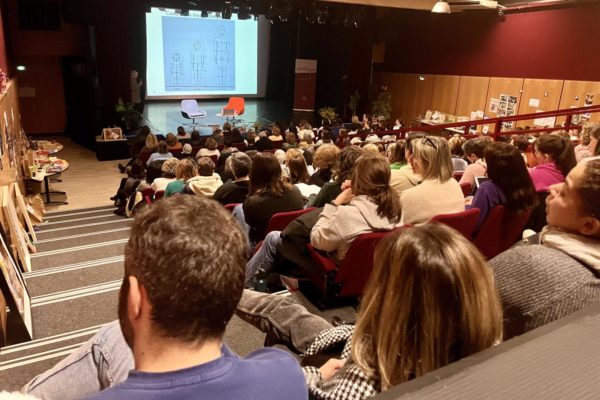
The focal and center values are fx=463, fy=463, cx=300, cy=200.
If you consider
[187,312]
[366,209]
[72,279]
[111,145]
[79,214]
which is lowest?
[79,214]

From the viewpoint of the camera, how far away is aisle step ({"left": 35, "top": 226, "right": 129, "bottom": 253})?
482cm

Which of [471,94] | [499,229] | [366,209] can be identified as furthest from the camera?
[471,94]

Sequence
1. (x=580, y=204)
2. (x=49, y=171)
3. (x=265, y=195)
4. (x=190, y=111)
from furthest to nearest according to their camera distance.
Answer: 1. (x=190, y=111)
2. (x=49, y=171)
3. (x=265, y=195)
4. (x=580, y=204)

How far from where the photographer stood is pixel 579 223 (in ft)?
4.64

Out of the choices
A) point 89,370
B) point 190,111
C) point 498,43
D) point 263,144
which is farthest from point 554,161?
point 190,111

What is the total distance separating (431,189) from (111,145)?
9.19m

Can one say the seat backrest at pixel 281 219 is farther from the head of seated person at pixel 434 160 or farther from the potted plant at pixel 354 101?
the potted plant at pixel 354 101

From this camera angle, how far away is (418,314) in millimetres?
1017

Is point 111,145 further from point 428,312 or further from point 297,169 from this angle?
point 428,312

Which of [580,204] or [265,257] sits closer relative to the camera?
[580,204]

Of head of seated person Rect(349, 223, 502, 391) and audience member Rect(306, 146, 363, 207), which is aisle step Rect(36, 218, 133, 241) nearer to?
audience member Rect(306, 146, 363, 207)

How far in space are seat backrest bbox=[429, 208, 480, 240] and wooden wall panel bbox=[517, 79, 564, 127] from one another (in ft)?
24.9

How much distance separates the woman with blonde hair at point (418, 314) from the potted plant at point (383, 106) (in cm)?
1234

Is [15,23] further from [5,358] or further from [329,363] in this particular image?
[329,363]
